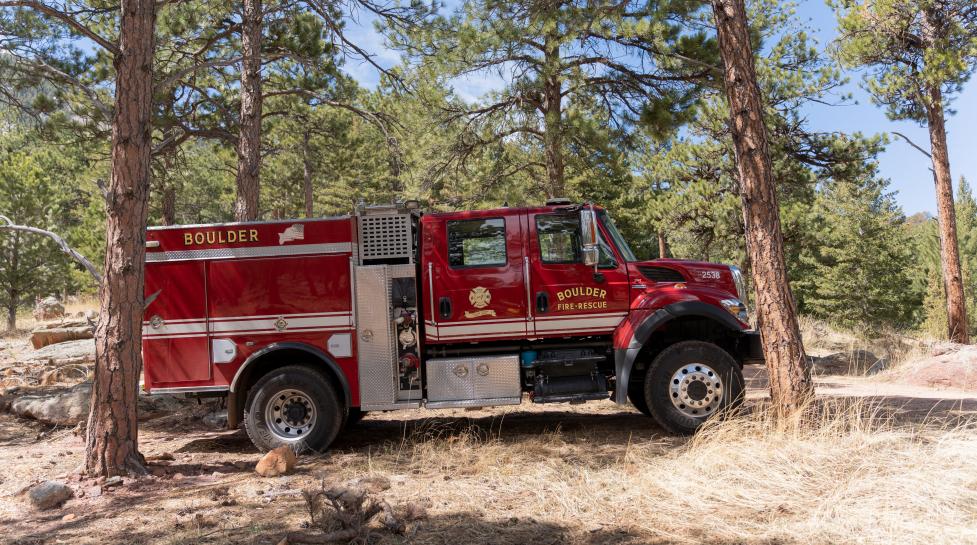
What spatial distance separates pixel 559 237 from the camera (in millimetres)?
6879

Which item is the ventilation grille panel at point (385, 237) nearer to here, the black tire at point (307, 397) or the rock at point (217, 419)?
the black tire at point (307, 397)

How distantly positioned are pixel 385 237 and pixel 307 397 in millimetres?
1867

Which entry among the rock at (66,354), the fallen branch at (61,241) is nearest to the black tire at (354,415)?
the fallen branch at (61,241)

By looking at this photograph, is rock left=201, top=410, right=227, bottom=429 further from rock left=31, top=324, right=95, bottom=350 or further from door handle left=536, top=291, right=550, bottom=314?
rock left=31, top=324, right=95, bottom=350

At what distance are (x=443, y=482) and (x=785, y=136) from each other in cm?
1479

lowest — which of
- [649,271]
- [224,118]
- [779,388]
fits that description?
[779,388]

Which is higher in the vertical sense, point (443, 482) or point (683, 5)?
point (683, 5)

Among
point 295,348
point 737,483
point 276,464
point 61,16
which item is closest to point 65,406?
point 295,348

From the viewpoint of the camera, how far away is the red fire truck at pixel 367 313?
21.9 feet

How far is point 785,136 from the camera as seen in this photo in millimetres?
16578

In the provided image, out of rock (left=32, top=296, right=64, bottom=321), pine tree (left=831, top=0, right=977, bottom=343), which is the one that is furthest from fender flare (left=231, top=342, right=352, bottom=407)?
rock (left=32, top=296, right=64, bottom=321)

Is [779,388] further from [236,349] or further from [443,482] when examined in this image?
[236,349]

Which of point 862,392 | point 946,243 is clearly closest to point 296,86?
point 862,392

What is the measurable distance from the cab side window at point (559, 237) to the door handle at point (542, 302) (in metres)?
0.38
